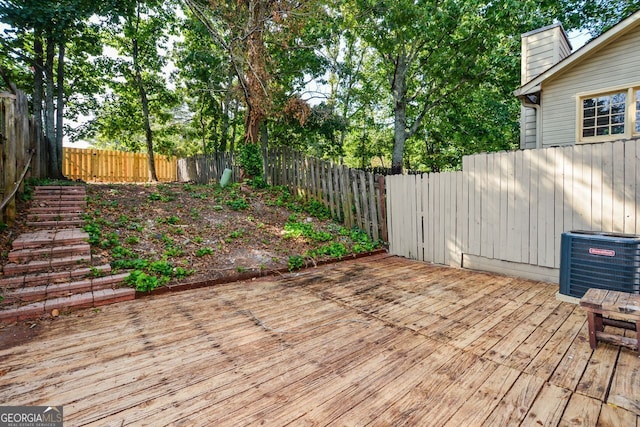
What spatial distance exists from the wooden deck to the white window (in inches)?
185

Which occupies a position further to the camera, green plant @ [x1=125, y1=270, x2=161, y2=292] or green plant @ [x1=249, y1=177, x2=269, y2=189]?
green plant @ [x1=249, y1=177, x2=269, y2=189]

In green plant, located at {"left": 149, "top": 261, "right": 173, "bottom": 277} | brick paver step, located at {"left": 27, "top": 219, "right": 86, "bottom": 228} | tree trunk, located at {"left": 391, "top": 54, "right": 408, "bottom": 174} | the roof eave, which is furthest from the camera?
tree trunk, located at {"left": 391, "top": 54, "right": 408, "bottom": 174}

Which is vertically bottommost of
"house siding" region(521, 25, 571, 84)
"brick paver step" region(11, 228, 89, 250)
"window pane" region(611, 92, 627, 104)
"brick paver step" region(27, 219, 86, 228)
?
"brick paver step" region(11, 228, 89, 250)

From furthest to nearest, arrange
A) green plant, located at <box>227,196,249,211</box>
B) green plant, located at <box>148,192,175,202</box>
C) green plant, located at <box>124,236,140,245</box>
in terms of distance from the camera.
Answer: green plant, located at <box>227,196,249,211</box>
green plant, located at <box>148,192,175,202</box>
green plant, located at <box>124,236,140,245</box>

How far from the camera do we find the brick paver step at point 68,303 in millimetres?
2871

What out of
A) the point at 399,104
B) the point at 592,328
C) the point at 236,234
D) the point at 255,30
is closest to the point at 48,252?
the point at 236,234

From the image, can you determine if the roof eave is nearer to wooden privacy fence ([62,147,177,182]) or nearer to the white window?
the white window

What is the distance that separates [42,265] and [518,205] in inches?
249

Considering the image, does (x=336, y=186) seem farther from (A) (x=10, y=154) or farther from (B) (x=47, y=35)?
(B) (x=47, y=35)

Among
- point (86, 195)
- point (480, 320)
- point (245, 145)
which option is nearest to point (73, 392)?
point (480, 320)

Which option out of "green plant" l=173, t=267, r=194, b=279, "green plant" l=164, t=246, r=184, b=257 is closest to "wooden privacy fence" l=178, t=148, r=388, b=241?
"green plant" l=164, t=246, r=184, b=257

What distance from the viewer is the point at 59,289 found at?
329 cm

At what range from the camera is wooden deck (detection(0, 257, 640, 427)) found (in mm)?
1646

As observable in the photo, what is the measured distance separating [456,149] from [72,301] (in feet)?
61.0
